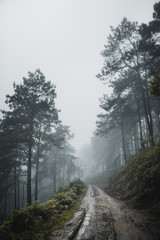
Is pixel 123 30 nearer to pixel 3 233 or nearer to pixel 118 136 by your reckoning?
pixel 3 233

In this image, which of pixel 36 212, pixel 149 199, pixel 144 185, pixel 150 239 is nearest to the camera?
A: pixel 150 239

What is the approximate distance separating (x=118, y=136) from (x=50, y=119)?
23477 mm

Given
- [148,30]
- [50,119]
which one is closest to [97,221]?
[50,119]

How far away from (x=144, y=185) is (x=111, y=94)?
14109mm

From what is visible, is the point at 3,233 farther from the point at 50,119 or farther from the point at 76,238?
the point at 50,119

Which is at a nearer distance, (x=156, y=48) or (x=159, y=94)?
(x=159, y=94)

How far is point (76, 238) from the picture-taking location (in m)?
3.75

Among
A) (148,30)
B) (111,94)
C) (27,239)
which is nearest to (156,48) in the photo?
(148,30)

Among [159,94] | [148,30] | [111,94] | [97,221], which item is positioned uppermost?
[148,30]

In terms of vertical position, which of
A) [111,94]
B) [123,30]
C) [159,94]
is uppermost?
[123,30]

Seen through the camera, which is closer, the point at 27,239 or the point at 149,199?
the point at 27,239

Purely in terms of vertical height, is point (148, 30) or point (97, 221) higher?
point (148, 30)

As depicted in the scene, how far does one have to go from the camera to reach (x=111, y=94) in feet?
62.2

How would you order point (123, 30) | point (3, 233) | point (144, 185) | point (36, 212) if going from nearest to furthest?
point (3, 233), point (36, 212), point (144, 185), point (123, 30)
